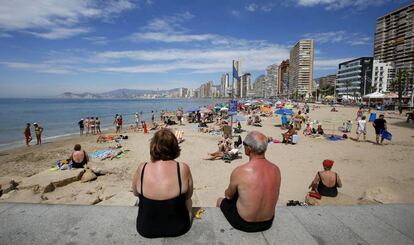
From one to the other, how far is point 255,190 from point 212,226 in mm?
573

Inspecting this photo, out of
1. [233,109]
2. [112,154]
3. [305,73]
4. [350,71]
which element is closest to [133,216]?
[112,154]

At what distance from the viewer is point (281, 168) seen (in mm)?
8852

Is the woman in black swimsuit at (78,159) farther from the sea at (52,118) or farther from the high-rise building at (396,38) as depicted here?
the high-rise building at (396,38)

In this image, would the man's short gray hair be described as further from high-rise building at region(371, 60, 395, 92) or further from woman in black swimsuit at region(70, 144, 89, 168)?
high-rise building at region(371, 60, 395, 92)

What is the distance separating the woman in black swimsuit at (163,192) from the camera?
207 centimetres

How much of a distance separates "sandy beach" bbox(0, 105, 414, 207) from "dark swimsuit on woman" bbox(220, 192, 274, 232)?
3024mm

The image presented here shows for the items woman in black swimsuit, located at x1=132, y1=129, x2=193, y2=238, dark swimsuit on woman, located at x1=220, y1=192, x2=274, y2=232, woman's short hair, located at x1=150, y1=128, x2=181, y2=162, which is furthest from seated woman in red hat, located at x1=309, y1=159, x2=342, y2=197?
woman's short hair, located at x1=150, y1=128, x2=181, y2=162

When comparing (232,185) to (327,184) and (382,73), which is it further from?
(382,73)

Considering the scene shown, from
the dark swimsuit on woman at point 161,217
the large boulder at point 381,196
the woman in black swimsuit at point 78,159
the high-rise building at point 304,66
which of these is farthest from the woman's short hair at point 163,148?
the high-rise building at point 304,66

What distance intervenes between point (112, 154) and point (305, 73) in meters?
148

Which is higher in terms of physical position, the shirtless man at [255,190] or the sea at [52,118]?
the shirtless man at [255,190]

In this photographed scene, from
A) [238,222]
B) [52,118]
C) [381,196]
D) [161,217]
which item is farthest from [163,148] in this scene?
[52,118]

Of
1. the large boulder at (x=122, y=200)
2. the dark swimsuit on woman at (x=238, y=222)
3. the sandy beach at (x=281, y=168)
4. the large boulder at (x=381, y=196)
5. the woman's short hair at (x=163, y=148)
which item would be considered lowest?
the sandy beach at (x=281, y=168)

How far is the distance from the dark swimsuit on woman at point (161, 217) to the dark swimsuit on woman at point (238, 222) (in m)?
0.50
